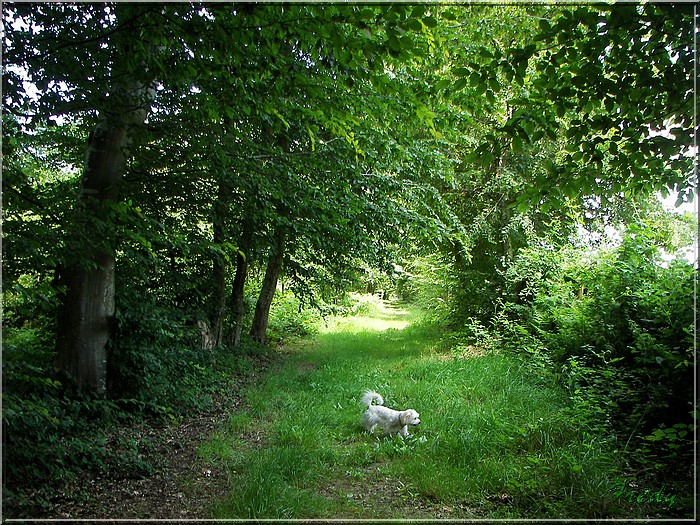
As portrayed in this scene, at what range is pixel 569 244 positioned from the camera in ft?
23.6

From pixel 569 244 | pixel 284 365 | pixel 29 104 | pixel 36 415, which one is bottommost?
pixel 284 365

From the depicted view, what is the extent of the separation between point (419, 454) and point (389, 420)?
26.0 inches

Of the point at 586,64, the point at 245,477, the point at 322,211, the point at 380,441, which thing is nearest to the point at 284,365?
the point at 322,211

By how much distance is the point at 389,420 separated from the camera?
4.55 m

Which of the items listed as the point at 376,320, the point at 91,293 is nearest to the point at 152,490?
the point at 91,293

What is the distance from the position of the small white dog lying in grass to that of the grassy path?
125 millimetres

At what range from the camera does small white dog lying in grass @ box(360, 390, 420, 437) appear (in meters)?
4.47

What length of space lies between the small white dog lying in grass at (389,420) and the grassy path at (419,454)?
125 mm

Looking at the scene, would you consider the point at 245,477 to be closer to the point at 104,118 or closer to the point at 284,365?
the point at 104,118

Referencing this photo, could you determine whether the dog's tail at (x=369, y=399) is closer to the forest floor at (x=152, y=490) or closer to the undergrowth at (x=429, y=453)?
the undergrowth at (x=429, y=453)

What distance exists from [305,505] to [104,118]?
3469mm

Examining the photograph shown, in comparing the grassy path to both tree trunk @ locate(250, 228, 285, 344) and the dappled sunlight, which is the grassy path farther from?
the dappled sunlight

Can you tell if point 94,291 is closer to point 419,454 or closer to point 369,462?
point 369,462

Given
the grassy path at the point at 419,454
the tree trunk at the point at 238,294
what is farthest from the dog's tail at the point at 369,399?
the tree trunk at the point at 238,294
